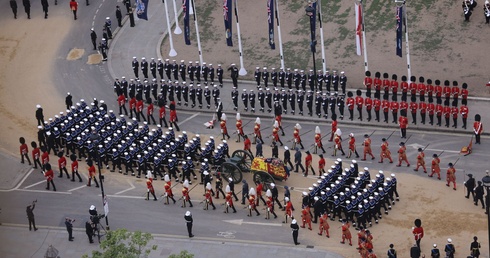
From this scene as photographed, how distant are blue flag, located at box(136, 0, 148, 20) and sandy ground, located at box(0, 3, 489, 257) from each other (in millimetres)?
3828

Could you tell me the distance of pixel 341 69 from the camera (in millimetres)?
92312

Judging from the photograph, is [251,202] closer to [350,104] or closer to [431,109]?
[350,104]

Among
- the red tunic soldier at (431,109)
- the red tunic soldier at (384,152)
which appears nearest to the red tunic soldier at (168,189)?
the red tunic soldier at (384,152)

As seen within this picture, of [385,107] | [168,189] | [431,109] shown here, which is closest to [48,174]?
[168,189]

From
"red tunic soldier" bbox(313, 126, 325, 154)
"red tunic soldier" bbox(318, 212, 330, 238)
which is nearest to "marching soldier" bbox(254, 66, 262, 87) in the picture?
"red tunic soldier" bbox(313, 126, 325, 154)

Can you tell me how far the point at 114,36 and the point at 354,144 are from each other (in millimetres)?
23495

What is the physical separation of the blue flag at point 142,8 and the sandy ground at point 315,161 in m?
3.83

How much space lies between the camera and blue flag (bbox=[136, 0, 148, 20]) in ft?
309

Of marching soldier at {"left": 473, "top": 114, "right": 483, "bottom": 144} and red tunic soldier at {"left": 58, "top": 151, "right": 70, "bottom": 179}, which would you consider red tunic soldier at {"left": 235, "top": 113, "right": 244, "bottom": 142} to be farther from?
marching soldier at {"left": 473, "top": 114, "right": 483, "bottom": 144}

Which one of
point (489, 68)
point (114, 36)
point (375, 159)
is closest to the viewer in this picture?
point (375, 159)

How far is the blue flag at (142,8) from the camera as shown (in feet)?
309

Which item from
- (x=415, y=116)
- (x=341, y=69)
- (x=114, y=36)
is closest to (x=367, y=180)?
(x=415, y=116)

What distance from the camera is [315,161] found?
270ft

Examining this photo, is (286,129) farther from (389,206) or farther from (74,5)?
(74,5)
